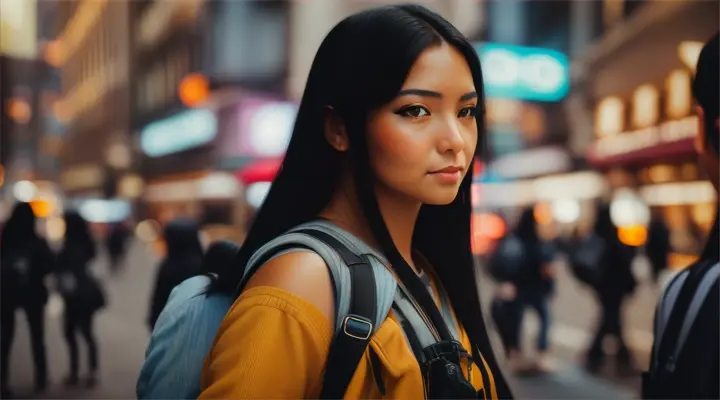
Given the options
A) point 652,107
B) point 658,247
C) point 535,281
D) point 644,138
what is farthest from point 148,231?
point 535,281

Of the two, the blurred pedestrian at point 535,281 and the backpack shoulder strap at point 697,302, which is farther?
the blurred pedestrian at point 535,281

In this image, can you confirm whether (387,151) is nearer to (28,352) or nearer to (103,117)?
(28,352)

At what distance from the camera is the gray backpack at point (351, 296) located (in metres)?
1.29

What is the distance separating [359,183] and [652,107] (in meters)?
20.0

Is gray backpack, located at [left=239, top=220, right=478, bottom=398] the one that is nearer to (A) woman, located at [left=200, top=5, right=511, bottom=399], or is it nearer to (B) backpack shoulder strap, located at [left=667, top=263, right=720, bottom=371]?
(A) woman, located at [left=200, top=5, right=511, bottom=399]

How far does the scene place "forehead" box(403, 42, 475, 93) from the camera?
1.47 meters

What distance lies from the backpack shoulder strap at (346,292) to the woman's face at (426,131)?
0.69 feet

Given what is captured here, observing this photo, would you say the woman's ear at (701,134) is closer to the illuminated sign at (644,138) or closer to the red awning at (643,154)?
the red awning at (643,154)

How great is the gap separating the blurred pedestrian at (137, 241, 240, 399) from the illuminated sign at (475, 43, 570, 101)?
25052 mm

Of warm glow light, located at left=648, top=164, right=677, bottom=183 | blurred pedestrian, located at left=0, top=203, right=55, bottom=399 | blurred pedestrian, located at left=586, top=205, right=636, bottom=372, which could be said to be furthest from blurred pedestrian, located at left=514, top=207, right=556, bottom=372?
warm glow light, located at left=648, top=164, right=677, bottom=183

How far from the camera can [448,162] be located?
4.99 feet

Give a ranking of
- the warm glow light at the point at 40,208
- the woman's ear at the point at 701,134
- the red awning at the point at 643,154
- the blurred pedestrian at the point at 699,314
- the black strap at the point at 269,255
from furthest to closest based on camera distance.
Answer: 1. the red awning at the point at 643,154
2. the warm glow light at the point at 40,208
3. the woman's ear at the point at 701,134
4. the blurred pedestrian at the point at 699,314
5. the black strap at the point at 269,255

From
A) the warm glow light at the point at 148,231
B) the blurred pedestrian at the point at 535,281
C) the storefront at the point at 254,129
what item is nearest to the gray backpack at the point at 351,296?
the blurred pedestrian at the point at 535,281

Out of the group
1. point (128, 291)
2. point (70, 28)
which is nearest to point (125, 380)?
point (128, 291)
